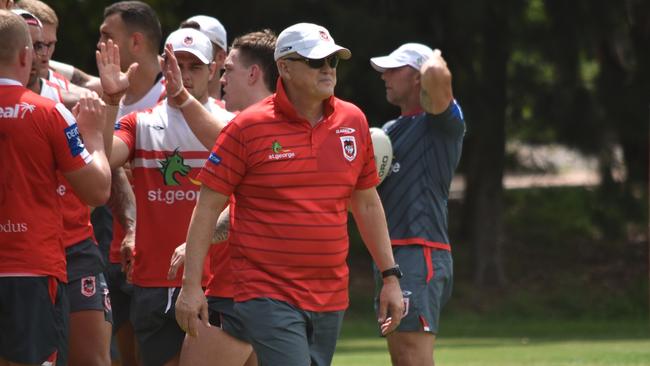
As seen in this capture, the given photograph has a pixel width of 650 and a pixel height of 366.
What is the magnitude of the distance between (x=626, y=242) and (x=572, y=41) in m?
5.30

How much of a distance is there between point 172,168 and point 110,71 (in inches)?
29.9

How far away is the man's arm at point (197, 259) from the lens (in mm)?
6066

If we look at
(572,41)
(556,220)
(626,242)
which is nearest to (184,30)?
(572,41)

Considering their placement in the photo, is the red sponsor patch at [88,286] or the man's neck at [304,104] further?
the red sponsor patch at [88,286]

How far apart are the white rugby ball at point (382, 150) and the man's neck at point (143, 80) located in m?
1.49

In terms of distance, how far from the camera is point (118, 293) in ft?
28.0

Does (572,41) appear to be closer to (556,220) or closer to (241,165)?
(556,220)

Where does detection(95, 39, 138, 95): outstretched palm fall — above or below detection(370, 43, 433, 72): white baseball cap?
above

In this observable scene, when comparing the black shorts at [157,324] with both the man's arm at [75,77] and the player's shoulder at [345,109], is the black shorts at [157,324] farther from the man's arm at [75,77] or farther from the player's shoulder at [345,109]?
the man's arm at [75,77]

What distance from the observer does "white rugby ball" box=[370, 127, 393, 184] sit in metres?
7.98

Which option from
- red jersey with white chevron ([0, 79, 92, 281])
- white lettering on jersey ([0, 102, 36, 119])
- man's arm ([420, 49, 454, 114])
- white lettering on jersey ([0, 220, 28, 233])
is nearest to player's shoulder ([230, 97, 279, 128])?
red jersey with white chevron ([0, 79, 92, 281])

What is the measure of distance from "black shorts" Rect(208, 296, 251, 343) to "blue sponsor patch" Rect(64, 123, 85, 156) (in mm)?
1058

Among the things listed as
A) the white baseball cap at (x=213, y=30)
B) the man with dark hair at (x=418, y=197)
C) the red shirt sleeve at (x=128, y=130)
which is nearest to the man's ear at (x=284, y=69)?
the red shirt sleeve at (x=128, y=130)

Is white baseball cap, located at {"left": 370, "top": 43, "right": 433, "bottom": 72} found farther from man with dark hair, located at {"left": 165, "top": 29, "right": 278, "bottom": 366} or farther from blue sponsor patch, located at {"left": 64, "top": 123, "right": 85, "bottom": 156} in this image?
blue sponsor patch, located at {"left": 64, "top": 123, "right": 85, "bottom": 156}
